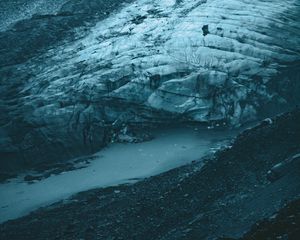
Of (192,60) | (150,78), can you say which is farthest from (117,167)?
(192,60)

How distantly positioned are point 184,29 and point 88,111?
16.1 ft

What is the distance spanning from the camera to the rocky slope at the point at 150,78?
41.5ft

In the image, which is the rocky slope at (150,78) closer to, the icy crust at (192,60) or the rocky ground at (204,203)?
the icy crust at (192,60)

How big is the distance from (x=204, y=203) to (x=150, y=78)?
623 centimetres

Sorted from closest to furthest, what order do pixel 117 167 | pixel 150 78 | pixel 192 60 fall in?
1. pixel 117 167
2. pixel 150 78
3. pixel 192 60

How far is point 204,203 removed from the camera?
796cm

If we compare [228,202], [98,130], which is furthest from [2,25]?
[228,202]

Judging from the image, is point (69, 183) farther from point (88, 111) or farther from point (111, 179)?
point (88, 111)

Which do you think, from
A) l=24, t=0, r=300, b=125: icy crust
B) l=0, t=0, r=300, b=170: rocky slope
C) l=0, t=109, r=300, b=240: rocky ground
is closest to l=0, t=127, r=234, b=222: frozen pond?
l=0, t=109, r=300, b=240: rocky ground

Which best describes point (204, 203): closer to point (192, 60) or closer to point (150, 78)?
point (150, 78)

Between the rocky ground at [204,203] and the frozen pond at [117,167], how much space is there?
0.58 metres

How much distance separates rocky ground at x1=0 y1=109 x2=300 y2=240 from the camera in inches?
275

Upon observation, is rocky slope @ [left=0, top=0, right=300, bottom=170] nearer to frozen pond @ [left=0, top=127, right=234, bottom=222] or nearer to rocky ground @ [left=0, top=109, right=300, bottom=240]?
frozen pond @ [left=0, top=127, right=234, bottom=222]

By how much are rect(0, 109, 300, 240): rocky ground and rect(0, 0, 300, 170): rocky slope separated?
2.93m
